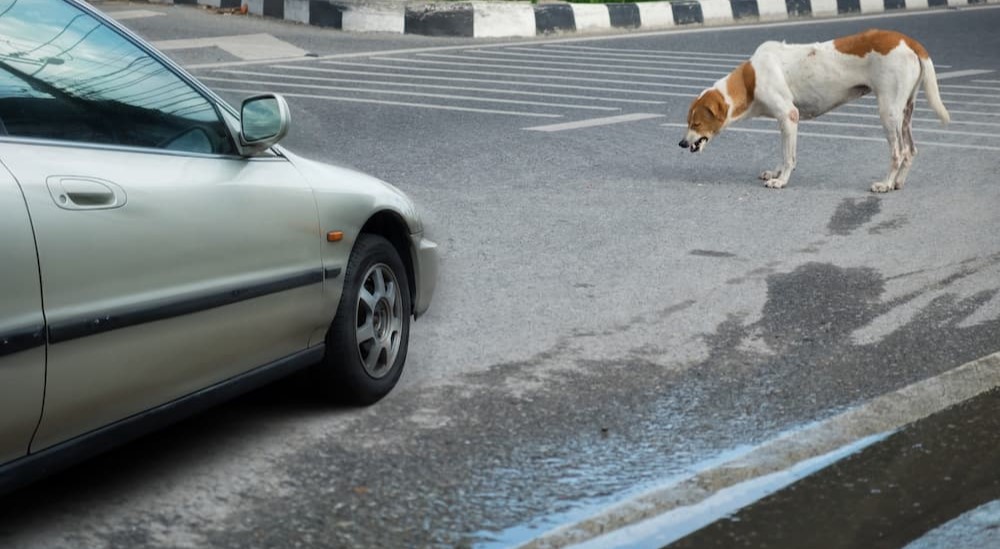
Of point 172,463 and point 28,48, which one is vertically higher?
point 28,48

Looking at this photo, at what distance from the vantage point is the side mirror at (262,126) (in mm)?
4281

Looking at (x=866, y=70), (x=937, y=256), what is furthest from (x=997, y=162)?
(x=937, y=256)

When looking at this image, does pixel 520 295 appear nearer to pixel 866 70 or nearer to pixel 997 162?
pixel 866 70

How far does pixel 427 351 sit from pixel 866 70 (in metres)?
4.79

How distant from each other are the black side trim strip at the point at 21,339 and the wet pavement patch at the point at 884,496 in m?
1.54

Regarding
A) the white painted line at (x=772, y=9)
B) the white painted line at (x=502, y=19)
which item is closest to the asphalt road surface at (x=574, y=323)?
the white painted line at (x=502, y=19)

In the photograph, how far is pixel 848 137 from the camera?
11.5 meters

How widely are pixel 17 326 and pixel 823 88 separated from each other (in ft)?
22.9

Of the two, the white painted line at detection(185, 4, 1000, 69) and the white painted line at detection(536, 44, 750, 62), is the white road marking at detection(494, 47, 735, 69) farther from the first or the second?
the white painted line at detection(185, 4, 1000, 69)

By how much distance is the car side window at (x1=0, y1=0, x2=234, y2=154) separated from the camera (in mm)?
3646

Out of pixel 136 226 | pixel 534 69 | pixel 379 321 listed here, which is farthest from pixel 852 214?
pixel 534 69

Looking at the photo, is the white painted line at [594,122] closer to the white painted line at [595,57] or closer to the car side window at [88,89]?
the white painted line at [595,57]

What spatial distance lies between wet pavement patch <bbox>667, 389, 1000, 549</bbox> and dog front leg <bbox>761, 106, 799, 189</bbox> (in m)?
4.69

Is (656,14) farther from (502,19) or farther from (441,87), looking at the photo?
(441,87)
